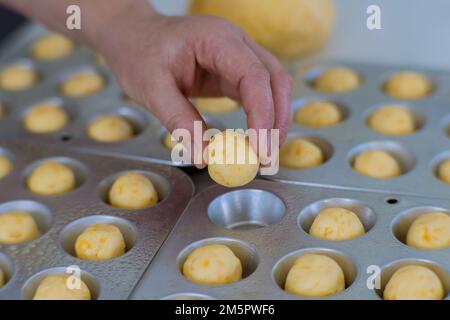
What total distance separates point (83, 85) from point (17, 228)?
80cm

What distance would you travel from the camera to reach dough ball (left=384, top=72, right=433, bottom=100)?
2258 millimetres

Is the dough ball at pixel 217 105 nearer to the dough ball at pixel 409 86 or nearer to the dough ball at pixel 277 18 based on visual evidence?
the dough ball at pixel 277 18

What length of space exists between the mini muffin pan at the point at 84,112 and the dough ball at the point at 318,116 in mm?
192

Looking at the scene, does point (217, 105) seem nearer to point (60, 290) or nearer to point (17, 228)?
point (17, 228)

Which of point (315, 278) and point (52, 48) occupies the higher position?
point (52, 48)

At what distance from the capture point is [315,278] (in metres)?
1.48

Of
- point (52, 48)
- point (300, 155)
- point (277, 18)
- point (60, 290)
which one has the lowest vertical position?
point (60, 290)

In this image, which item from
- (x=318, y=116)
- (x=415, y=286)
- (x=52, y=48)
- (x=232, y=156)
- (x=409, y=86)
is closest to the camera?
(x=415, y=286)

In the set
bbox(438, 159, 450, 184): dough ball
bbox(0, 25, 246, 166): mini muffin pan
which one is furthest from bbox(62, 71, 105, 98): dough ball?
bbox(438, 159, 450, 184): dough ball

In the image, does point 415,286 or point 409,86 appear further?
point 409,86

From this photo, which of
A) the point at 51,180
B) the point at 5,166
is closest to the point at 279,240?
the point at 51,180

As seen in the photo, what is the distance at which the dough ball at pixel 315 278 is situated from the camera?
4.86 ft

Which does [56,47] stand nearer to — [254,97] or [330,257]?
[254,97]
